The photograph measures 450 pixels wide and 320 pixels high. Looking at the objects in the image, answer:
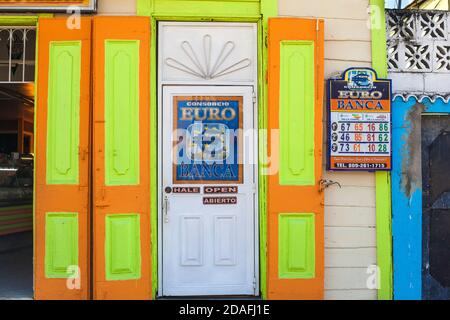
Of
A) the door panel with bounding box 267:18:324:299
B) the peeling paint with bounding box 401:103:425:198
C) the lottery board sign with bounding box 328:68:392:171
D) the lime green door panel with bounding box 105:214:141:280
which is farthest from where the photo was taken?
the peeling paint with bounding box 401:103:425:198

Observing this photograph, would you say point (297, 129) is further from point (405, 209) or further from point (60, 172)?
→ point (60, 172)

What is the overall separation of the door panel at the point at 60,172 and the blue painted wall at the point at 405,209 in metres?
3.20

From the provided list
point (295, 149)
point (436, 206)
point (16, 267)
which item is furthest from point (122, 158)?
point (436, 206)

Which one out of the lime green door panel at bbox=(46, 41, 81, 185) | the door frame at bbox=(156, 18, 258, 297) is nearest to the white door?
the door frame at bbox=(156, 18, 258, 297)

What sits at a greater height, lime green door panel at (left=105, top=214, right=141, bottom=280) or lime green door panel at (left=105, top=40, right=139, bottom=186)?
lime green door panel at (left=105, top=40, right=139, bottom=186)

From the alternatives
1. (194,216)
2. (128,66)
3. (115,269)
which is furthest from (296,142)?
(115,269)

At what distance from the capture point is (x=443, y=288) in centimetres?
432

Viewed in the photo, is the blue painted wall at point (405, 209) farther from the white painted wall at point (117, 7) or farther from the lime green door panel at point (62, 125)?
the lime green door panel at point (62, 125)

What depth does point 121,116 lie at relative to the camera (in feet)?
13.2

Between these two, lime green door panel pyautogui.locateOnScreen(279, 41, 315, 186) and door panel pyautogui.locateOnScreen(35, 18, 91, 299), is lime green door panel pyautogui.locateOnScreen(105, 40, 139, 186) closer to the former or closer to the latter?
door panel pyautogui.locateOnScreen(35, 18, 91, 299)

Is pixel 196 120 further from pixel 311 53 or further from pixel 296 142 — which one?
pixel 311 53

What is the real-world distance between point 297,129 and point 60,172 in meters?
2.44

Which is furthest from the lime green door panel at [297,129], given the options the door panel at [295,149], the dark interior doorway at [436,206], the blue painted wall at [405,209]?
the dark interior doorway at [436,206]

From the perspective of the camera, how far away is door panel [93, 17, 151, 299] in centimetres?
397
